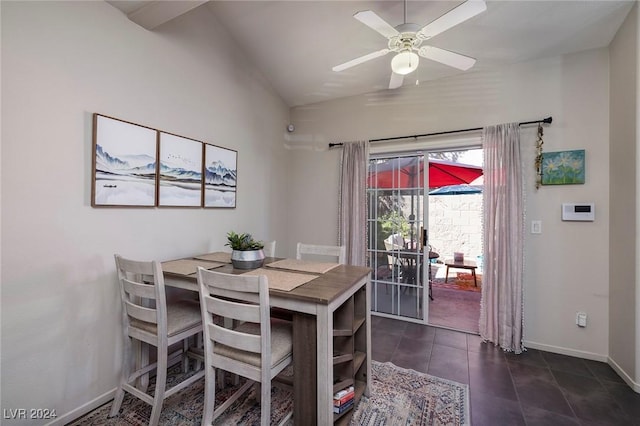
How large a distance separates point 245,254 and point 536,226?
2.73 metres

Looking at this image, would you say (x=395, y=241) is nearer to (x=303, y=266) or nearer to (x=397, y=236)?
(x=397, y=236)

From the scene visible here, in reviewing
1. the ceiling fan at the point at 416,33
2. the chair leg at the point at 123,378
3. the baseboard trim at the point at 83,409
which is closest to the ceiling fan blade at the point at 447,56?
the ceiling fan at the point at 416,33

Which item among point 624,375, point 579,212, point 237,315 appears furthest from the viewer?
point 579,212

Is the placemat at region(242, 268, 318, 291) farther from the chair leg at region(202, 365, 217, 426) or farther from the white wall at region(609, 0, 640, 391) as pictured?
the white wall at region(609, 0, 640, 391)

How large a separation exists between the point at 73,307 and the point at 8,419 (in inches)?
22.8

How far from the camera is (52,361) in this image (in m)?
1.58

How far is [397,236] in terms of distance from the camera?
329 cm

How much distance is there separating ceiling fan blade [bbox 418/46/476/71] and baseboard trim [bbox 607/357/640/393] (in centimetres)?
263

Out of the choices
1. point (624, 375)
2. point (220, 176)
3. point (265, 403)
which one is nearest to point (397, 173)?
point (220, 176)

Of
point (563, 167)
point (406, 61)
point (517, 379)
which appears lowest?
point (517, 379)

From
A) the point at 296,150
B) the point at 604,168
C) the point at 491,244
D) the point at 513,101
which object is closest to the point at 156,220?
the point at 296,150

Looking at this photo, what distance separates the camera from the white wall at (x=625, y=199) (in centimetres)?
193

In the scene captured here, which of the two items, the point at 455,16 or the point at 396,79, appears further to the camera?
the point at 396,79

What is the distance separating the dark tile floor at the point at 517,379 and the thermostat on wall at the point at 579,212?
1.27 m
